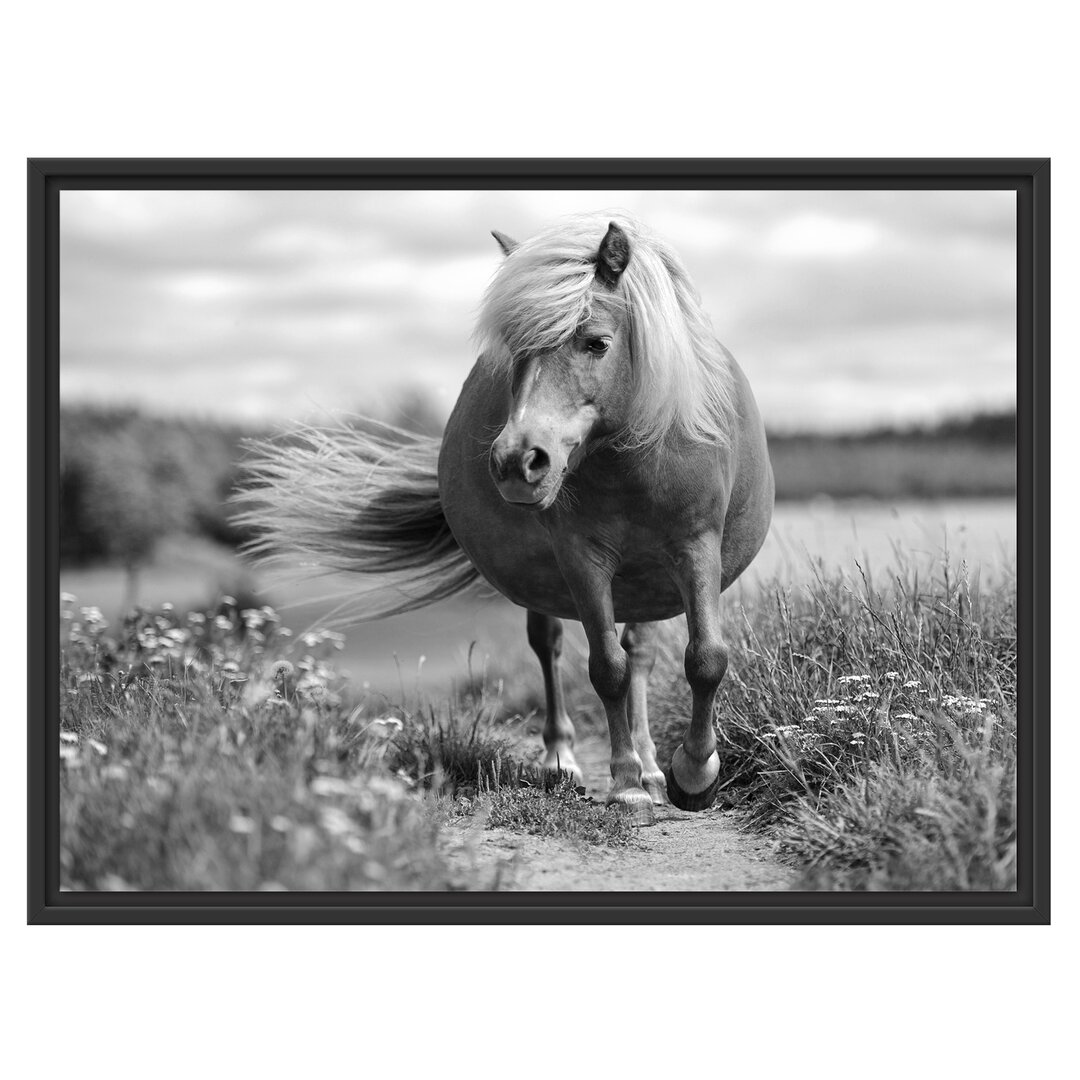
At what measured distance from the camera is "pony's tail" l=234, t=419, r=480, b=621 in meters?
6.13

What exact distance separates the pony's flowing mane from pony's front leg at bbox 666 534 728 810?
46 centimetres

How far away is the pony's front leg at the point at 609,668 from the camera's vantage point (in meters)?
4.85

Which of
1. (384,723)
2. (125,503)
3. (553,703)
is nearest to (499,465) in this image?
(384,723)

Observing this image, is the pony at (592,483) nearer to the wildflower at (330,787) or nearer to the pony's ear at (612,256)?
the pony's ear at (612,256)

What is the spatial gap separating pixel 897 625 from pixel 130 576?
7.41m

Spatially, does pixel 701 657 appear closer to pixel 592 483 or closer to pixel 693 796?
pixel 693 796

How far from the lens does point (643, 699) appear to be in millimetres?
5883

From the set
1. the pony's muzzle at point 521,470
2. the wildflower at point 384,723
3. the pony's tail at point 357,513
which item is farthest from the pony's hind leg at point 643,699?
the pony's muzzle at point 521,470

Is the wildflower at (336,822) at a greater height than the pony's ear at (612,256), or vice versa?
the pony's ear at (612,256)

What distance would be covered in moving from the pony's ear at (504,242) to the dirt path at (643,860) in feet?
7.04
